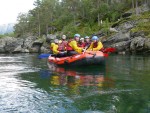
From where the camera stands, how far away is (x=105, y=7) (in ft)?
201

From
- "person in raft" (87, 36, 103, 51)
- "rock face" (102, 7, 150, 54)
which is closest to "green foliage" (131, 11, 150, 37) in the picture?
"rock face" (102, 7, 150, 54)

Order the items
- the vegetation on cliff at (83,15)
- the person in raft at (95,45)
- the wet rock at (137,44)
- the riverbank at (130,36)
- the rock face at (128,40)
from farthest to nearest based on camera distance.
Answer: the vegetation on cliff at (83,15), the riverbank at (130,36), the rock face at (128,40), the wet rock at (137,44), the person in raft at (95,45)

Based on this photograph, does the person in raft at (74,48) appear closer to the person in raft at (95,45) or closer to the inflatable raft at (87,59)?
the inflatable raft at (87,59)

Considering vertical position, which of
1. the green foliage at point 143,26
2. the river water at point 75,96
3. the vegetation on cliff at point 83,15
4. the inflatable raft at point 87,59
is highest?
the vegetation on cliff at point 83,15

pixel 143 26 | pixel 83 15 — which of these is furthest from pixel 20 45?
pixel 143 26

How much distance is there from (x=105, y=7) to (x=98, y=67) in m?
42.4

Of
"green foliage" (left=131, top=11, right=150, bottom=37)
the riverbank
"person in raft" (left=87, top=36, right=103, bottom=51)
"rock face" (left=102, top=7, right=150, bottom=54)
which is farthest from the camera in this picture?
"green foliage" (left=131, top=11, right=150, bottom=37)

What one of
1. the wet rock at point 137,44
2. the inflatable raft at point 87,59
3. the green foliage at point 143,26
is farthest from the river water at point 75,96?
the green foliage at point 143,26

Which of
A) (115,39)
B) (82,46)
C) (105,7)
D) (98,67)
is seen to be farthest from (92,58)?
(105,7)

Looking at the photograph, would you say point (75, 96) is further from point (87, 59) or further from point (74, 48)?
point (74, 48)

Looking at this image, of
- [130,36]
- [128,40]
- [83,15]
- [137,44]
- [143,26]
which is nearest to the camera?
[137,44]

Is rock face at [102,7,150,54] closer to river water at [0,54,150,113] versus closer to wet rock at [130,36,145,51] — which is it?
wet rock at [130,36,145,51]

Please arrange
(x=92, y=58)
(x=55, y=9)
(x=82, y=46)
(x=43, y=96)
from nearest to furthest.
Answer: (x=43, y=96), (x=92, y=58), (x=82, y=46), (x=55, y=9)

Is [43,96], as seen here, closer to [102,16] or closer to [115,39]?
[115,39]
